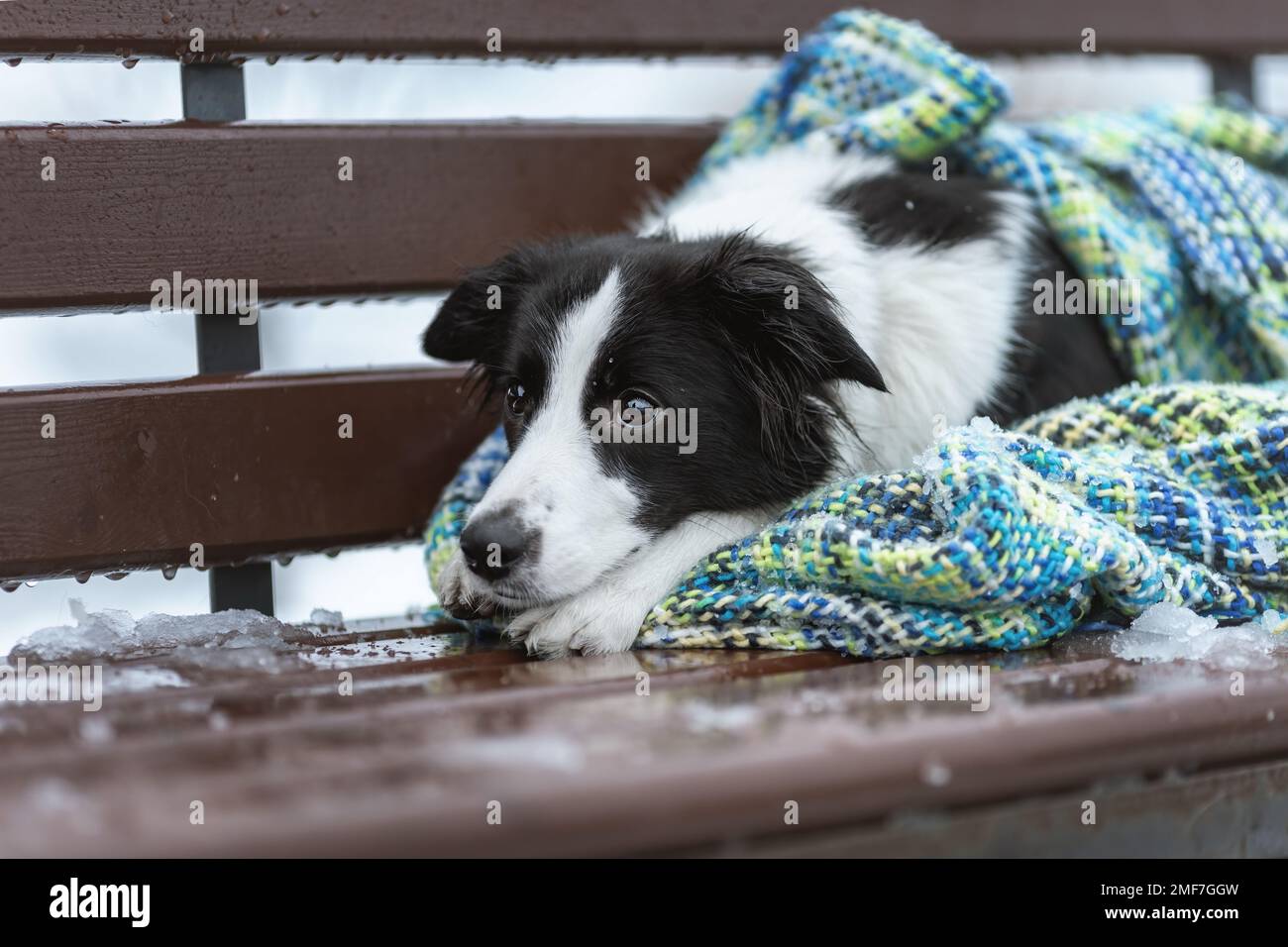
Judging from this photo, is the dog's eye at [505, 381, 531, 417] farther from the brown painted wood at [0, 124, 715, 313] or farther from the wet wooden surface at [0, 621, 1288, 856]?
the wet wooden surface at [0, 621, 1288, 856]

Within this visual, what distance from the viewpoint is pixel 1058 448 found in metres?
1.78

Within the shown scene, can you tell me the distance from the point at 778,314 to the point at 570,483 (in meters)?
0.43

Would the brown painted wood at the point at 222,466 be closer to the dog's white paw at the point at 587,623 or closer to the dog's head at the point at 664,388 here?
the dog's head at the point at 664,388

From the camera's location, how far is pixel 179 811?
942 mm

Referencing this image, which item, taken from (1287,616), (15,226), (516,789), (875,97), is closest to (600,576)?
(516,789)

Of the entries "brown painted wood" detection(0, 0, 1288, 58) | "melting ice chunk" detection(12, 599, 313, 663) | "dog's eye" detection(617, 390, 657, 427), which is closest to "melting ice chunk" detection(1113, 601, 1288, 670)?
"dog's eye" detection(617, 390, 657, 427)

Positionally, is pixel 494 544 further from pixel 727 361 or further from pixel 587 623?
pixel 727 361

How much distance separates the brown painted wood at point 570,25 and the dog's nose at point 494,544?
1.10 meters

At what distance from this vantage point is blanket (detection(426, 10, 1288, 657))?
61.9 inches

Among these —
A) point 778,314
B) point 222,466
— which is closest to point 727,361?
point 778,314

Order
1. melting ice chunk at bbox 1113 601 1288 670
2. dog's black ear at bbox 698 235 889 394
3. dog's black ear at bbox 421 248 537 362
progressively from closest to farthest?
1. melting ice chunk at bbox 1113 601 1288 670
2. dog's black ear at bbox 698 235 889 394
3. dog's black ear at bbox 421 248 537 362

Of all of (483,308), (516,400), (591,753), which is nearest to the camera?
(591,753)
